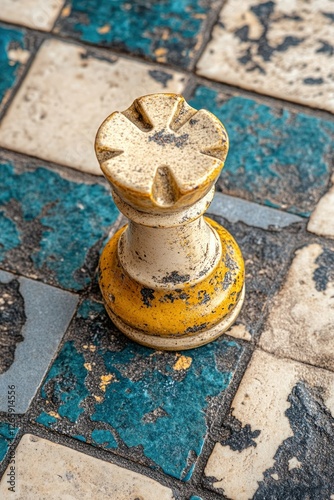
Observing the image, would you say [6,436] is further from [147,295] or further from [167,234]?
[167,234]

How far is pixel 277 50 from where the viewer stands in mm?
2150

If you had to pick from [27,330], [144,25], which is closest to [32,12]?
[144,25]

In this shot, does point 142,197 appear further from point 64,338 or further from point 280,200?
point 280,200

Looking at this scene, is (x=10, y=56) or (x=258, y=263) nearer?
(x=258, y=263)

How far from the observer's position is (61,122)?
2.05 m

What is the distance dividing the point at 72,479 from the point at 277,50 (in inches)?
53.4

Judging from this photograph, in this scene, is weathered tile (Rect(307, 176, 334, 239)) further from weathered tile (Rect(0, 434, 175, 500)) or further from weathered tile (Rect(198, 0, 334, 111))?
weathered tile (Rect(0, 434, 175, 500))

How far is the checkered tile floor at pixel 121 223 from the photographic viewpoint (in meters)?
1.51

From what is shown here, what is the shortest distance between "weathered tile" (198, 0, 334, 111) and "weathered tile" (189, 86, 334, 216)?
2.7 inches

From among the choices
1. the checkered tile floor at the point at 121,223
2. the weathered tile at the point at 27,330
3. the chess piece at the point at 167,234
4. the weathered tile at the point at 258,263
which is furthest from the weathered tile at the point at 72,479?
the weathered tile at the point at 258,263

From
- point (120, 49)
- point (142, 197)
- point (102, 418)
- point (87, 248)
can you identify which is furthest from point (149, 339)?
point (120, 49)

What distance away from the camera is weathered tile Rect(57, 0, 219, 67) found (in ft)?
7.14

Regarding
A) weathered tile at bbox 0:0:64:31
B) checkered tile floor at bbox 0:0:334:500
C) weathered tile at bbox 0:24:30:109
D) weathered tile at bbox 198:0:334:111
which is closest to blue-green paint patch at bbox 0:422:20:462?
checkered tile floor at bbox 0:0:334:500

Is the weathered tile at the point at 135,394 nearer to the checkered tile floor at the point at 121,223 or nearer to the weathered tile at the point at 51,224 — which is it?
the checkered tile floor at the point at 121,223
